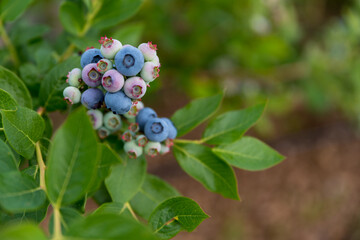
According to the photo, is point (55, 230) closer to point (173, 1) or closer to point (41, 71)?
point (41, 71)

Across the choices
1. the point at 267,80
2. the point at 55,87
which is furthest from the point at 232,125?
the point at 267,80

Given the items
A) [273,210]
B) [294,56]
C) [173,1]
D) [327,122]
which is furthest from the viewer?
[327,122]

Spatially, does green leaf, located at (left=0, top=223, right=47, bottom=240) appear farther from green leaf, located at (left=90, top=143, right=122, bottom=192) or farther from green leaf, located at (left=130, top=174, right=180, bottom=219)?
green leaf, located at (left=130, top=174, right=180, bottom=219)

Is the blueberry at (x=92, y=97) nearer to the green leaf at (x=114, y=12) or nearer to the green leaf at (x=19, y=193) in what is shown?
the green leaf at (x=19, y=193)

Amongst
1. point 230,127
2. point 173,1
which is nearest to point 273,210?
point 173,1

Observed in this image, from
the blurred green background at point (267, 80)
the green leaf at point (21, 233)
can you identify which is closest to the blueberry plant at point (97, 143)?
the green leaf at point (21, 233)

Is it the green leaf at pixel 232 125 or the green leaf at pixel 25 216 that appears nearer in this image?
Answer: the green leaf at pixel 25 216

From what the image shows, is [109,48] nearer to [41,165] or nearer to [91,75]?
[91,75]
